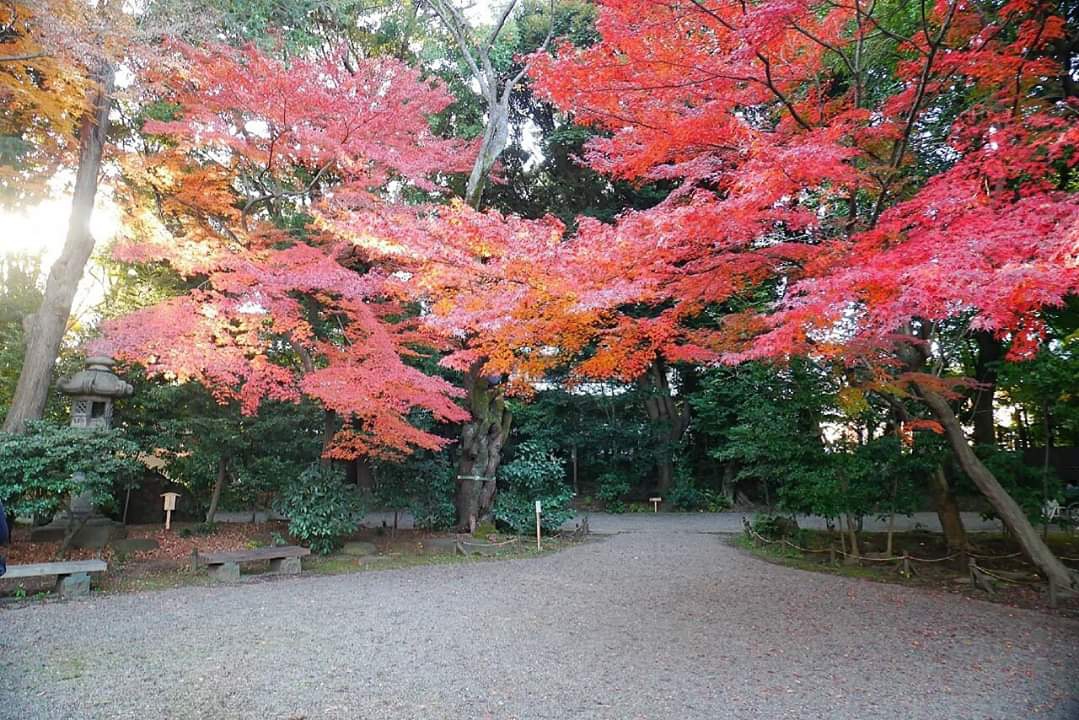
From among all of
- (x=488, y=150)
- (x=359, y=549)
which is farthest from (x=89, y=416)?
(x=488, y=150)

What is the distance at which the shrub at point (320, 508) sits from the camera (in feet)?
30.0

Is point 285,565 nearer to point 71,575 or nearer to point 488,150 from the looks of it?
point 71,575

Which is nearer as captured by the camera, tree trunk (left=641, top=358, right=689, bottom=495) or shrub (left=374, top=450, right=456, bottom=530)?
shrub (left=374, top=450, right=456, bottom=530)

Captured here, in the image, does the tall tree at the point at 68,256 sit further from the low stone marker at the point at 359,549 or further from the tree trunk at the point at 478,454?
the tree trunk at the point at 478,454

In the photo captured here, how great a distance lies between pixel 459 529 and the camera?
11.5 metres

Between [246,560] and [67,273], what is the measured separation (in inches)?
225

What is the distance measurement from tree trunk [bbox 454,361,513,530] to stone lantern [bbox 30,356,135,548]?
226 inches

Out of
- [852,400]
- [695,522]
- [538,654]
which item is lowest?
[538,654]

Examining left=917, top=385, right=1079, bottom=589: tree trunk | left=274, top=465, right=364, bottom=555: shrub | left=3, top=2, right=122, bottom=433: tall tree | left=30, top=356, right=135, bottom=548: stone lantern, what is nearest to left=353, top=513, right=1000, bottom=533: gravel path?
left=274, top=465, right=364, bottom=555: shrub

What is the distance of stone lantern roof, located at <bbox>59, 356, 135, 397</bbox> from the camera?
9.27 m

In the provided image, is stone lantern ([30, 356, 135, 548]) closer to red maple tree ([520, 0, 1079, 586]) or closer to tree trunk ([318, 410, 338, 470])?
tree trunk ([318, 410, 338, 470])

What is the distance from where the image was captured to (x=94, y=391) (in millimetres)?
9336

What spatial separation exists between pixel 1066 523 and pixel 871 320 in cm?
771

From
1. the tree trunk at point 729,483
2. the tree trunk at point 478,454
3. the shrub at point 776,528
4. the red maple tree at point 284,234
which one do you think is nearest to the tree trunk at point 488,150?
the red maple tree at point 284,234
